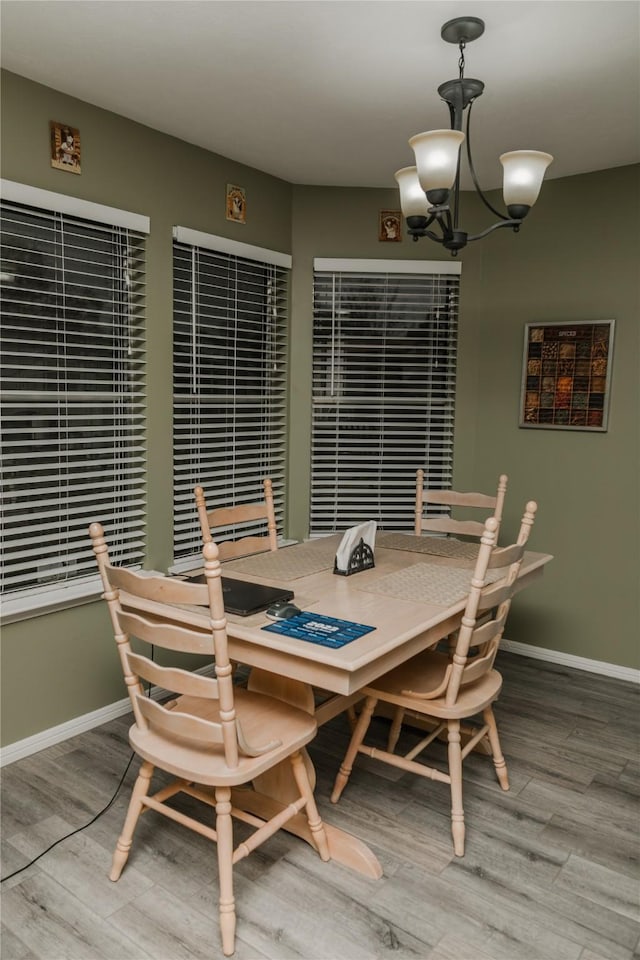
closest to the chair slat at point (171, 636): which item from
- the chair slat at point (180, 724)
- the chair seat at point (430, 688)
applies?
the chair slat at point (180, 724)

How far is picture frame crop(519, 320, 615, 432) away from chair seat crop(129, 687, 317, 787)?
95.6 inches

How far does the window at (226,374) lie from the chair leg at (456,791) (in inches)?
65.8

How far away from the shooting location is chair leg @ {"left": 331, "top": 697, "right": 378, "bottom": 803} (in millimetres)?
2551

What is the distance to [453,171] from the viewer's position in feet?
6.97

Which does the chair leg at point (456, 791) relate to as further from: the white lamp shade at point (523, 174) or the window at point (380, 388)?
the window at point (380, 388)

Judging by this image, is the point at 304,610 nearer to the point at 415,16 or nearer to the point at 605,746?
the point at 605,746

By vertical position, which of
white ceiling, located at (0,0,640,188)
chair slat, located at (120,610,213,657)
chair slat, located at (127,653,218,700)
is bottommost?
chair slat, located at (127,653,218,700)

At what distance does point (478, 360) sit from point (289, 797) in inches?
109

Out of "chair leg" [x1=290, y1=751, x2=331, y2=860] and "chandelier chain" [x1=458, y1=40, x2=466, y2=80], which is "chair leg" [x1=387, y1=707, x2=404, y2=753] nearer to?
"chair leg" [x1=290, y1=751, x2=331, y2=860]

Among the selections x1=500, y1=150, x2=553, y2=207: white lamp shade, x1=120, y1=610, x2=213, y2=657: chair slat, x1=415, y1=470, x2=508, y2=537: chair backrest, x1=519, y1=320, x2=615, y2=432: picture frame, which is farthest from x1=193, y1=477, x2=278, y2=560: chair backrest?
x1=519, y1=320, x2=615, y2=432: picture frame

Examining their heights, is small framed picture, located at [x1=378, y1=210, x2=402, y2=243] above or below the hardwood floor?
above

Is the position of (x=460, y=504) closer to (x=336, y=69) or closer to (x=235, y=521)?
(x=235, y=521)

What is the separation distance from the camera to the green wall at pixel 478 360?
301 cm

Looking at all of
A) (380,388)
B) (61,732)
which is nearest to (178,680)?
(61,732)
